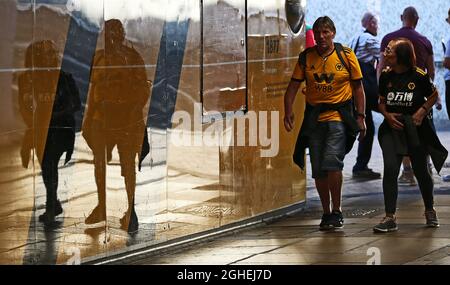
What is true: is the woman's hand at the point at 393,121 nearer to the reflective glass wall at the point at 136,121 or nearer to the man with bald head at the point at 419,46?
the reflective glass wall at the point at 136,121

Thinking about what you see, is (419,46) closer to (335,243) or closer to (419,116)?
(419,116)

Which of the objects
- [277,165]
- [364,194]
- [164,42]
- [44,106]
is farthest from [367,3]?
[44,106]

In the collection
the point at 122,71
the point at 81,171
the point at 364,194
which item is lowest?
the point at 364,194

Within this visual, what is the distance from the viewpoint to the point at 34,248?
829 centimetres

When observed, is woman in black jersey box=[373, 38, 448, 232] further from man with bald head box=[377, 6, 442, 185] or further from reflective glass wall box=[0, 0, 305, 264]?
man with bald head box=[377, 6, 442, 185]

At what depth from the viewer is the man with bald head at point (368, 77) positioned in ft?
50.0

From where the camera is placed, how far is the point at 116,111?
9258 millimetres

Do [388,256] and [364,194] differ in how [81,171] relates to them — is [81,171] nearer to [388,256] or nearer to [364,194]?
[388,256]

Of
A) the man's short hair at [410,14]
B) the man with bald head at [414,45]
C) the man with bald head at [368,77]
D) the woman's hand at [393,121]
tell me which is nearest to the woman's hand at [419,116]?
the woman's hand at [393,121]

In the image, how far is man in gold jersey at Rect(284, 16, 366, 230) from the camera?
35.8ft

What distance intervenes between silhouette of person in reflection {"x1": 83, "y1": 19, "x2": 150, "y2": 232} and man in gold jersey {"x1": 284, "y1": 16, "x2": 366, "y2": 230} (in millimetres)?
1877

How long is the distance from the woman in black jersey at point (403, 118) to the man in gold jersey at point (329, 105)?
273mm

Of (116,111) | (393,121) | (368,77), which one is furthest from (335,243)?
(368,77)

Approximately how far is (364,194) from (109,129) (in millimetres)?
5365
